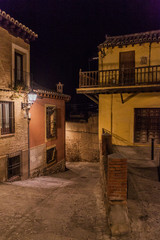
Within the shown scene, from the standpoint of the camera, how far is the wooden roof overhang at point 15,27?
30.6ft

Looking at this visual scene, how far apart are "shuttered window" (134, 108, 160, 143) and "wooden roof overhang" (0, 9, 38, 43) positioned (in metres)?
7.71

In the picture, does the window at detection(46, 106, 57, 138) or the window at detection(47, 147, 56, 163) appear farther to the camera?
the window at detection(47, 147, 56, 163)

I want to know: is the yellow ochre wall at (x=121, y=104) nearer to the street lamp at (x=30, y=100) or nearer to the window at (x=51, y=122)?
the street lamp at (x=30, y=100)

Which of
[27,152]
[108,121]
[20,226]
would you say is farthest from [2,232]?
[108,121]

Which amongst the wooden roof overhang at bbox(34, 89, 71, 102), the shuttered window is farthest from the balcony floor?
the wooden roof overhang at bbox(34, 89, 71, 102)

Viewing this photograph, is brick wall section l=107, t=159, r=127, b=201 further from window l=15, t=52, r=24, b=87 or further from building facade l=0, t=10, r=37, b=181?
window l=15, t=52, r=24, b=87

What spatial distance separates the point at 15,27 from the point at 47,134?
723 cm

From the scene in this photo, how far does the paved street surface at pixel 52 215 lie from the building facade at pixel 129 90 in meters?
5.60

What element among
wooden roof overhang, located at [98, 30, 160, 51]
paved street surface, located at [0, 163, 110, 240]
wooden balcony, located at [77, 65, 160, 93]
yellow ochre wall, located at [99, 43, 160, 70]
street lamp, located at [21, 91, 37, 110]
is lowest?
paved street surface, located at [0, 163, 110, 240]

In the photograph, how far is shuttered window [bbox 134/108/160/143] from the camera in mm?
11422

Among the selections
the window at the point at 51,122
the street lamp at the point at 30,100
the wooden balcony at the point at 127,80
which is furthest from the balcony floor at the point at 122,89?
the window at the point at 51,122

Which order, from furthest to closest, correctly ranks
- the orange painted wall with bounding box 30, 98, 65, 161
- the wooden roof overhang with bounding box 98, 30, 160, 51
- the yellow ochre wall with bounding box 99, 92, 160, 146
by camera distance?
the orange painted wall with bounding box 30, 98, 65, 161
the yellow ochre wall with bounding box 99, 92, 160, 146
the wooden roof overhang with bounding box 98, 30, 160, 51

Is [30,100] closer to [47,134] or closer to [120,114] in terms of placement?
[47,134]

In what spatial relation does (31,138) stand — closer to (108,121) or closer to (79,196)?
(108,121)
